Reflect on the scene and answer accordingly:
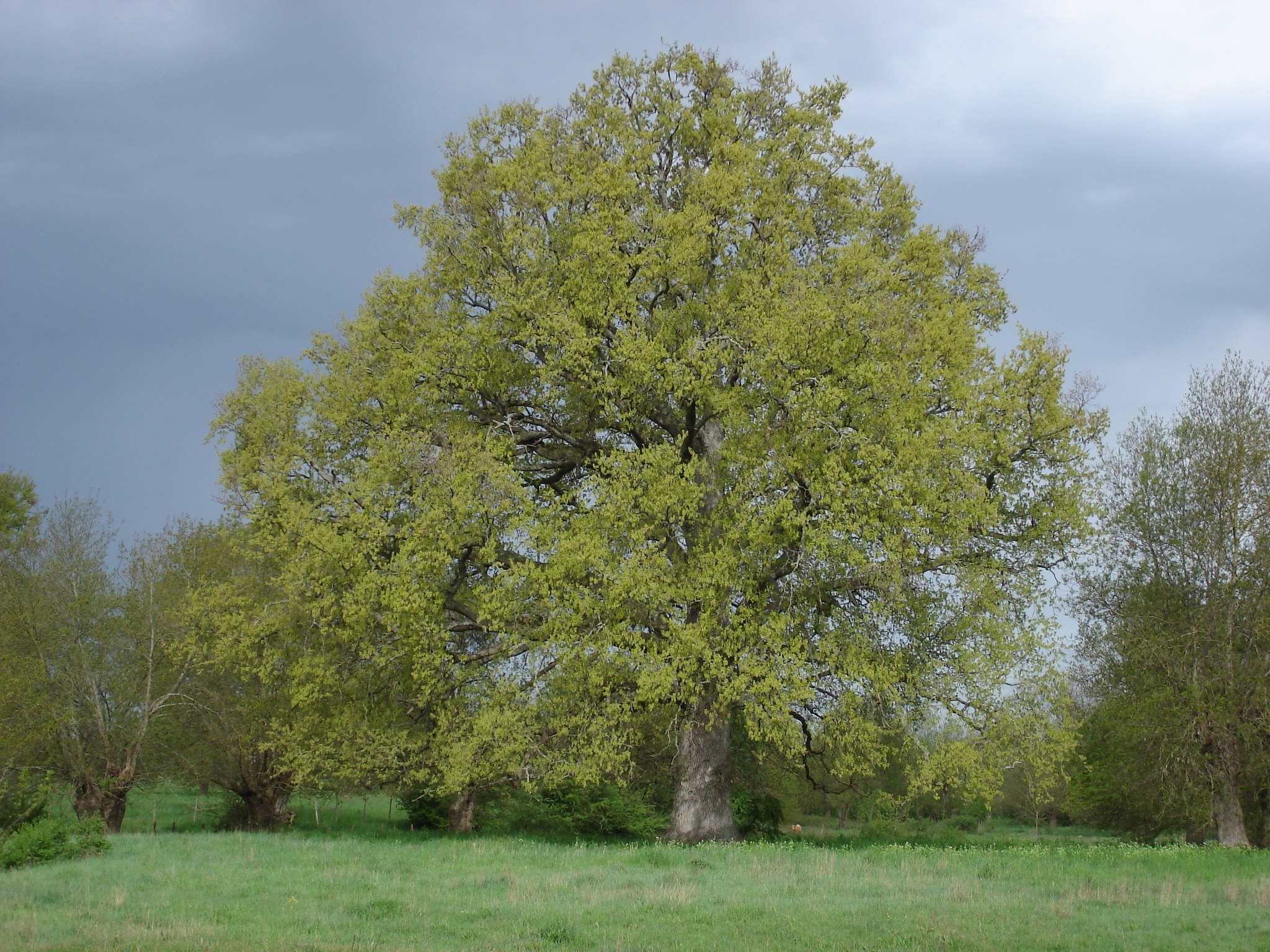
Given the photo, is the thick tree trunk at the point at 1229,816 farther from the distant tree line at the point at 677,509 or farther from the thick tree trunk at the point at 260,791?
the thick tree trunk at the point at 260,791

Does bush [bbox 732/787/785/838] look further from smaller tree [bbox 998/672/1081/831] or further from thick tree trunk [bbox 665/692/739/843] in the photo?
smaller tree [bbox 998/672/1081/831]

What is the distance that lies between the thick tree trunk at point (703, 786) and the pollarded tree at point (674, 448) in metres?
0.06

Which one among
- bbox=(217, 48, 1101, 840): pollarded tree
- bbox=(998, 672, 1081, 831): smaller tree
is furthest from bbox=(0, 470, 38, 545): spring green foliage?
bbox=(998, 672, 1081, 831): smaller tree

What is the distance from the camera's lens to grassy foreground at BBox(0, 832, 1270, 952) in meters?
9.34

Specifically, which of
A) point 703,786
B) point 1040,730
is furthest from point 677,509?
point 1040,730

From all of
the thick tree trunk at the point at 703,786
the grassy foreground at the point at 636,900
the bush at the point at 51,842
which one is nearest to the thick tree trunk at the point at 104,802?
the bush at the point at 51,842

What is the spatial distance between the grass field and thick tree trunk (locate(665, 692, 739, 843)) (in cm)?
260

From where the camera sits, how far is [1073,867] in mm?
14609

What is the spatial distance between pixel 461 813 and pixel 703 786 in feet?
44.9

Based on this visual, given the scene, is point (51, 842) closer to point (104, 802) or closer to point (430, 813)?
point (104, 802)

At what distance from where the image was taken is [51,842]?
52.7 ft

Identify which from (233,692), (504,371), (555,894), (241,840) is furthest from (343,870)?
(233,692)

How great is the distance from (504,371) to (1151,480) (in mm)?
19135

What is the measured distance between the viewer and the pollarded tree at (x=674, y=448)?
57.9 ft
